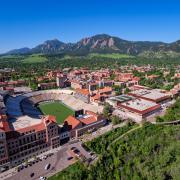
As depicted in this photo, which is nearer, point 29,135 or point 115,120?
point 29,135

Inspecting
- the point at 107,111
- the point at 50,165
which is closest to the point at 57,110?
the point at 107,111

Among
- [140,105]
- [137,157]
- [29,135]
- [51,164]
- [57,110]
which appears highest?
[29,135]

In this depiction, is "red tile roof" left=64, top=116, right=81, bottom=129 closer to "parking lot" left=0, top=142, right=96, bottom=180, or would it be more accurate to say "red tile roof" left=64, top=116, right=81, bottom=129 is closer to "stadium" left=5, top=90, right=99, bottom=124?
"parking lot" left=0, top=142, right=96, bottom=180

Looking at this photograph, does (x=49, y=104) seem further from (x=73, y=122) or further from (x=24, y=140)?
(x=24, y=140)

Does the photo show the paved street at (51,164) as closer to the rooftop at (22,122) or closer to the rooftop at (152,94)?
the rooftop at (22,122)

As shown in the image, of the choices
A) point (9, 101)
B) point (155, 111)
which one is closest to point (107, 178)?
point (155, 111)

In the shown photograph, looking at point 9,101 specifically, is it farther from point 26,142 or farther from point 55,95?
point 26,142
